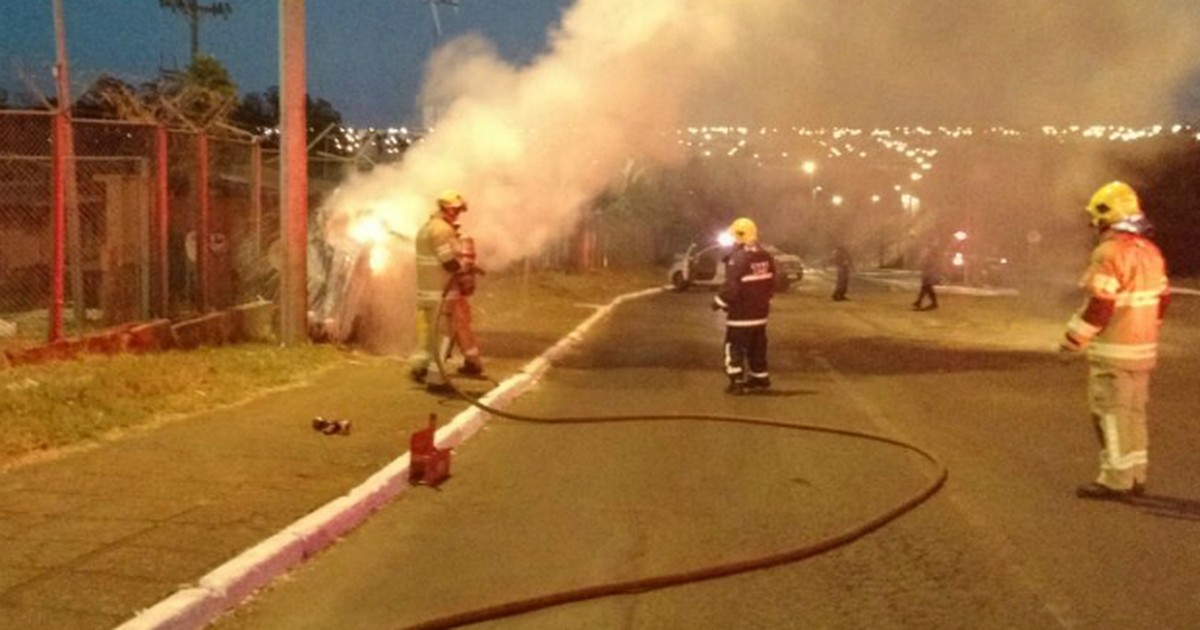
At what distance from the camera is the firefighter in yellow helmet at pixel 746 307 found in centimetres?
1483

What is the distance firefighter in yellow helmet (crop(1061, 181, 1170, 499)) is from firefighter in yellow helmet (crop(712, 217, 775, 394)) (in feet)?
19.2

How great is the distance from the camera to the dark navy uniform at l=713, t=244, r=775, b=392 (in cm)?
1482

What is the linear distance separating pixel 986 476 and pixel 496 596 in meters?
4.49

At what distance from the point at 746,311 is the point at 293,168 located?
5.19 m

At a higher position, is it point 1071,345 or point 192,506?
point 1071,345

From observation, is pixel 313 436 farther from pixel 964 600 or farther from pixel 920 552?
pixel 964 600

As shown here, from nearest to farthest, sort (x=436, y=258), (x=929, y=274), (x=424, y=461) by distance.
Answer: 1. (x=424, y=461)
2. (x=436, y=258)
3. (x=929, y=274)

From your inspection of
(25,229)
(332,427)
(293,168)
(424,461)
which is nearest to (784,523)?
(424,461)

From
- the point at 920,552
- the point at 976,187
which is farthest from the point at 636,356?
the point at 976,187

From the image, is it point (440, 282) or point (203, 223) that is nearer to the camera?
point (440, 282)

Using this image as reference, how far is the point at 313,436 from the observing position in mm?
10773

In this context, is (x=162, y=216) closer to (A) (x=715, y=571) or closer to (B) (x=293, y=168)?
(B) (x=293, y=168)

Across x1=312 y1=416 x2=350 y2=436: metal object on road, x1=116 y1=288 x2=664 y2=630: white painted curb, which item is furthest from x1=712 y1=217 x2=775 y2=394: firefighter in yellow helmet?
x1=312 y1=416 x2=350 y2=436: metal object on road

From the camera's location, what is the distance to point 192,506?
8.11m
